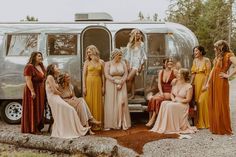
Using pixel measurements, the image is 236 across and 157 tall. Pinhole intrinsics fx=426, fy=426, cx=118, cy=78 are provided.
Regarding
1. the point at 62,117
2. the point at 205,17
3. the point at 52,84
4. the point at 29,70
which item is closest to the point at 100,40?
the point at 29,70

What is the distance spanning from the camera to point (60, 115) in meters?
8.80

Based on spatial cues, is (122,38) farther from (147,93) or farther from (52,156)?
(52,156)

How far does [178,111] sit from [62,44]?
12.1 feet

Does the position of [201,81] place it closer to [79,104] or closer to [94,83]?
[94,83]

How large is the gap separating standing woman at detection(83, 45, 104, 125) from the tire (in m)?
2.28

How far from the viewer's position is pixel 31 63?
9.19m

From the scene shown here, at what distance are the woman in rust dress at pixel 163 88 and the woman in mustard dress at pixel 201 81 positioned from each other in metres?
0.58

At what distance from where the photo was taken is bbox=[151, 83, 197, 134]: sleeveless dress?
920 centimetres

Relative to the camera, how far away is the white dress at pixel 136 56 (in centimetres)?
1000

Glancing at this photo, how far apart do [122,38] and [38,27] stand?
7.27 ft

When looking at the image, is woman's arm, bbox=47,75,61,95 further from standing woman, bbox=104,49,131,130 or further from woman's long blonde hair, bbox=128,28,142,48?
woman's long blonde hair, bbox=128,28,142,48

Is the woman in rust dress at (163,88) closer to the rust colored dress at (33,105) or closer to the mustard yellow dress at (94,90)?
the mustard yellow dress at (94,90)

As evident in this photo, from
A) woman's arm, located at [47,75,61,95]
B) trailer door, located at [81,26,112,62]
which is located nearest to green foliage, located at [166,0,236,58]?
trailer door, located at [81,26,112,62]

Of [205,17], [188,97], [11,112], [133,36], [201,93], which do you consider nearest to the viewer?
[188,97]
